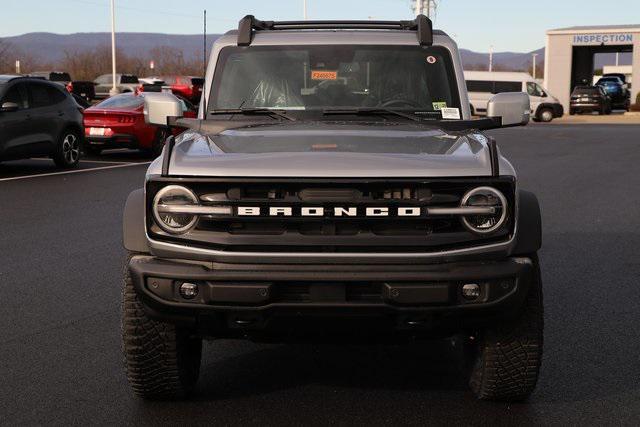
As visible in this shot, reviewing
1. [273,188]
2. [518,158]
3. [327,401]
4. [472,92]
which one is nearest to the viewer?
[273,188]

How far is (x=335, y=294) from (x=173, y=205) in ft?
2.59

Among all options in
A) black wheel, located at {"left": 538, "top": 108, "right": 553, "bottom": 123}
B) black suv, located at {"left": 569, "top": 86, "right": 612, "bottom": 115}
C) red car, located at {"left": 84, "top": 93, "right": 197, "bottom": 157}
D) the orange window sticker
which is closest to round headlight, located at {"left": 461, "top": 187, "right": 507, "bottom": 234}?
the orange window sticker

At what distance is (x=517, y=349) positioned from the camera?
474cm

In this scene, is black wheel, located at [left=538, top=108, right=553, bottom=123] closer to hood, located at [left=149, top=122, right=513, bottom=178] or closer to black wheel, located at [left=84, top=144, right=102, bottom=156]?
black wheel, located at [left=84, top=144, right=102, bottom=156]

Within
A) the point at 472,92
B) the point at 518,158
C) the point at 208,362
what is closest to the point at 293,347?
the point at 208,362

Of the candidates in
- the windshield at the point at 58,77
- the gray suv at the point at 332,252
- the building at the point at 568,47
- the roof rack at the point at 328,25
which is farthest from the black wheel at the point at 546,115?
the gray suv at the point at 332,252

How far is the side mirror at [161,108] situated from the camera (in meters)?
5.93

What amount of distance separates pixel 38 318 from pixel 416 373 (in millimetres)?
2684

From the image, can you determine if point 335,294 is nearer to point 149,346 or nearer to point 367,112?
point 149,346

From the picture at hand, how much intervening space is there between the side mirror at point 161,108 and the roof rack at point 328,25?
2.29ft

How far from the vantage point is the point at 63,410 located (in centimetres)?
491

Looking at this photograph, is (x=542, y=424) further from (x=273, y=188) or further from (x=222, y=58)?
(x=222, y=58)

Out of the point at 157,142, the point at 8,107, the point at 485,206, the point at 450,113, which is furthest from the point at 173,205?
the point at 157,142

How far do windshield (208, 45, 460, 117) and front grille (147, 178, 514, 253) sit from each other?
1638mm
